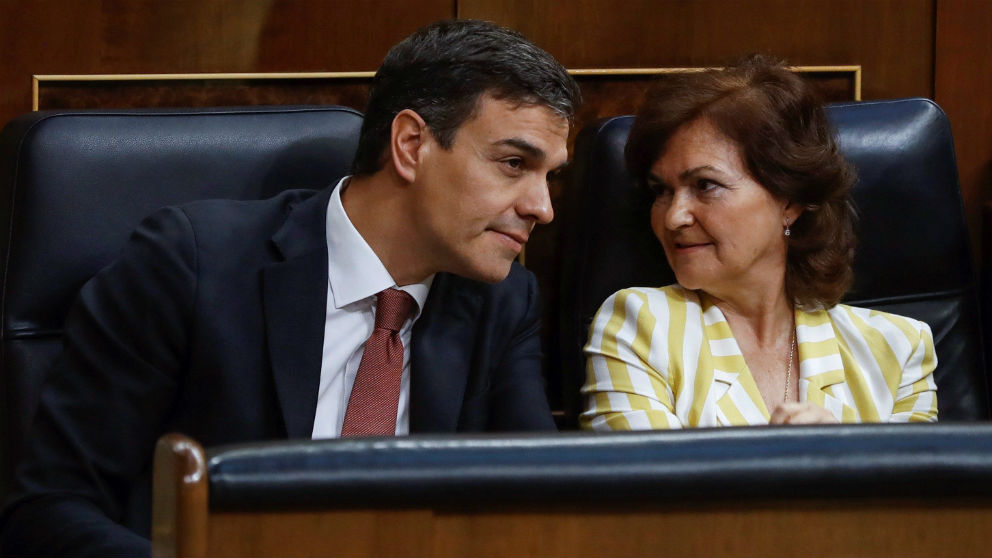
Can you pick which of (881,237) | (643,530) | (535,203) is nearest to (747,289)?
(881,237)

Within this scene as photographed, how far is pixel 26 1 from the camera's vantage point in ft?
6.33

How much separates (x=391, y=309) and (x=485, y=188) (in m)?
0.19

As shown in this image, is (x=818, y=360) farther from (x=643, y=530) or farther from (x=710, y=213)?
(x=643, y=530)

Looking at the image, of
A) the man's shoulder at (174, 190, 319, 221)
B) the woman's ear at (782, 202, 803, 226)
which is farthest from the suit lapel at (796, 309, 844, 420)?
the man's shoulder at (174, 190, 319, 221)

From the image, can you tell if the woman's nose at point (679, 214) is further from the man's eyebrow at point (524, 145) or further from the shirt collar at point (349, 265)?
the shirt collar at point (349, 265)

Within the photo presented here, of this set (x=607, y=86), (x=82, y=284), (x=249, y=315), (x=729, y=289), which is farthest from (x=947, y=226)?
(x=82, y=284)

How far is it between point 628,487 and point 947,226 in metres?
1.39

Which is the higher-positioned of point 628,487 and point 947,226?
point 947,226

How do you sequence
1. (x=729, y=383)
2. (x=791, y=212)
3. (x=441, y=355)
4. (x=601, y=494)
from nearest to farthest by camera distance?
(x=601, y=494) → (x=441, y=355) → (x=729, y=383) → (x=791, y=212)

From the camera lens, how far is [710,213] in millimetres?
1653

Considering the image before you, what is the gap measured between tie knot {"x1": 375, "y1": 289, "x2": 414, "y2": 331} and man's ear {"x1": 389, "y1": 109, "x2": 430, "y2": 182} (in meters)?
0.15

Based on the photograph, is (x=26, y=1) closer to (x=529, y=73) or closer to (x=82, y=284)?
(x=82, y=284)

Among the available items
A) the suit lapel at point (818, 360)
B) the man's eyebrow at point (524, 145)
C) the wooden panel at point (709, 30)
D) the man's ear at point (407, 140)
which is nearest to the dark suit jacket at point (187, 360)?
the man's ear at point (407, 140)

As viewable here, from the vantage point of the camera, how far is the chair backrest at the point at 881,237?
1738 mm
